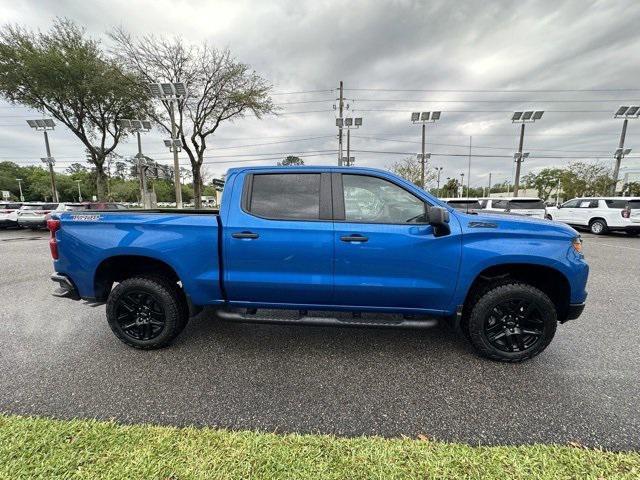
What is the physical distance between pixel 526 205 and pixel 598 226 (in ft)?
14.3

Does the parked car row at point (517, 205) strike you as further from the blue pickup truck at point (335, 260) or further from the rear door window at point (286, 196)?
the rear door window at point (286, 196)

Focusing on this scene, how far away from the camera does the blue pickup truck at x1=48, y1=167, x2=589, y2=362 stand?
2748 mm

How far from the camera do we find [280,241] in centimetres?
280

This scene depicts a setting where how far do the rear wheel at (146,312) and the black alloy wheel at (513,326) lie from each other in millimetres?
3067

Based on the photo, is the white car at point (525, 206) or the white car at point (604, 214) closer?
the white car at point (525, 206)

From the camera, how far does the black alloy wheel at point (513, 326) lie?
2.85 meters

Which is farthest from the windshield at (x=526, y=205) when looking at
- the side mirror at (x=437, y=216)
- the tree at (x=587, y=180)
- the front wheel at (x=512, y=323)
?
the tree at (x=587, y=180)

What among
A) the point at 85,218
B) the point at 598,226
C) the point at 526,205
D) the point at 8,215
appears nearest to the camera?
the point at 85,218

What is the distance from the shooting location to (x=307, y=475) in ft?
5.68

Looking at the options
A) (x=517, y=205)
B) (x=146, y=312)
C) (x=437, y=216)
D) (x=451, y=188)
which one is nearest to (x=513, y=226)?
(x=437, y=216)

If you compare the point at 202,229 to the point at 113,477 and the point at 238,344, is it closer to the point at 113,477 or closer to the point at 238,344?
the point at 238,344

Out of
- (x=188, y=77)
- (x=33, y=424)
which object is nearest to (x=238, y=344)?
(x=33, y=424)

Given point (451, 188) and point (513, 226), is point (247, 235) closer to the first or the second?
point (513, 226)

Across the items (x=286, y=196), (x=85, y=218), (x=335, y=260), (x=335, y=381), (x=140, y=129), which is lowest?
(x=335, y=381)
